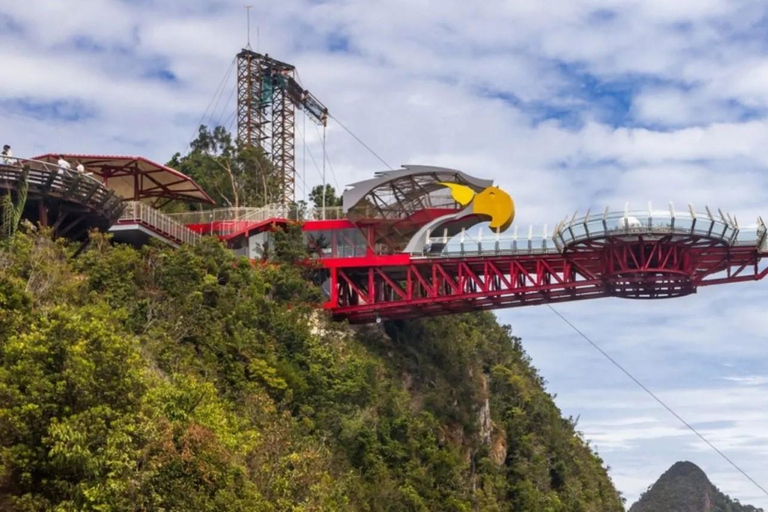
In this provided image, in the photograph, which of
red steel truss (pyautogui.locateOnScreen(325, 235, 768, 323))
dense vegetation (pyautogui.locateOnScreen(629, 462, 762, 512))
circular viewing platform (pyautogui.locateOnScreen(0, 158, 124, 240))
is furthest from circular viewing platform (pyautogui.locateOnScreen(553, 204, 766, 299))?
dense vegetation (pyautogui.locateOnScreen(629, 462, 762, 512))

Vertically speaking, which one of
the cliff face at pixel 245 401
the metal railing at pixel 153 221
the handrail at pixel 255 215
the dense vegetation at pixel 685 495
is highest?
the handrail at pixel 255 215

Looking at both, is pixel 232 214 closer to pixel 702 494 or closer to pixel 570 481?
pixel 570 481

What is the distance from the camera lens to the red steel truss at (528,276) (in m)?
48.9

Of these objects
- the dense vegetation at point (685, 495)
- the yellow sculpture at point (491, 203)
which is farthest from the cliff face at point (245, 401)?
the dense vegetation at point (685, 495)

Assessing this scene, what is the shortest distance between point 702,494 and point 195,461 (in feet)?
547

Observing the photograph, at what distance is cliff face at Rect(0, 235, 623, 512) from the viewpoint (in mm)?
25250

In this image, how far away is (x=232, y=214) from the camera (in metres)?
56.5

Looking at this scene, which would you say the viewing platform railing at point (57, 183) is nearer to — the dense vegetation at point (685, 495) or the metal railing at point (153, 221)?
the metal railing at point (153, 221)

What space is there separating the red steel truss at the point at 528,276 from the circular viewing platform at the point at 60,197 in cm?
1484

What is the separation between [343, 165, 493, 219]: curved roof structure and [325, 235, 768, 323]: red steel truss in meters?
2.58

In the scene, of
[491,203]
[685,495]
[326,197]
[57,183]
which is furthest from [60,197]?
[685,495]

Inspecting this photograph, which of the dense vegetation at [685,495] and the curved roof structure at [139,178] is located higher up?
the curved roof structure at [139,178]

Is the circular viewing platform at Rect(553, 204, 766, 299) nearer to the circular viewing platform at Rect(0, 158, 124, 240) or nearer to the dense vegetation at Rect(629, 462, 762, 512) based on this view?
the circular viewing platform at Rect(0, 158, 124, 240)

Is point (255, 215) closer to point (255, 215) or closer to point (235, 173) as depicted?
point (255, 215)
